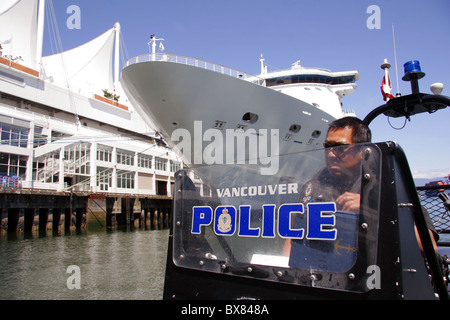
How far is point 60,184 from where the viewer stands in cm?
2783

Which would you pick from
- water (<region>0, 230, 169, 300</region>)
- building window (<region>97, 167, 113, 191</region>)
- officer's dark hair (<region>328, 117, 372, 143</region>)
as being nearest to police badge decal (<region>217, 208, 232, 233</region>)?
officer's dark hair (<region>328, 117, 372, 143</region>)

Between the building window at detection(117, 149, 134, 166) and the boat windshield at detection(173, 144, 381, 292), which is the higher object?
the building window at detection(117, 149, 134, 166)

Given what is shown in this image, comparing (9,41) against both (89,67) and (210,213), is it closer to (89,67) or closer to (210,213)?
(89,67)

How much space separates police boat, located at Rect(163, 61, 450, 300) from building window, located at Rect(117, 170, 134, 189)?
118 feet

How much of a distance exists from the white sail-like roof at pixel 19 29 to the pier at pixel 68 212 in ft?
70.2

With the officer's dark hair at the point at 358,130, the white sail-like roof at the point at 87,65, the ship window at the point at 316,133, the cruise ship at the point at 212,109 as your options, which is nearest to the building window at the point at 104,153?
the white sail-like roof at the point at 87,65

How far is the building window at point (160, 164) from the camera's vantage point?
41.3 m

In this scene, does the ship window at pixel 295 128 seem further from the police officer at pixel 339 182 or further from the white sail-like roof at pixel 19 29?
the white sail-like roof at pixel 19 29

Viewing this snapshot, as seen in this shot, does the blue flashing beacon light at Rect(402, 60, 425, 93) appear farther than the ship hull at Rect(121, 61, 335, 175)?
No

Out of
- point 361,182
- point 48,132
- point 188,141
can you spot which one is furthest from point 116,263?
point 48,132

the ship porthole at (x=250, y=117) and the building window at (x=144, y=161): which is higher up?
the building window at (x=144, y=161)

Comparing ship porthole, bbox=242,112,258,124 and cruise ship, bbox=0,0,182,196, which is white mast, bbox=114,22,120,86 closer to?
cruise ship, bbox=0,0,182,196

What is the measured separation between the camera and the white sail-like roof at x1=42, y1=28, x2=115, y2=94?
46.0 metres

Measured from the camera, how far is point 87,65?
49.3m
